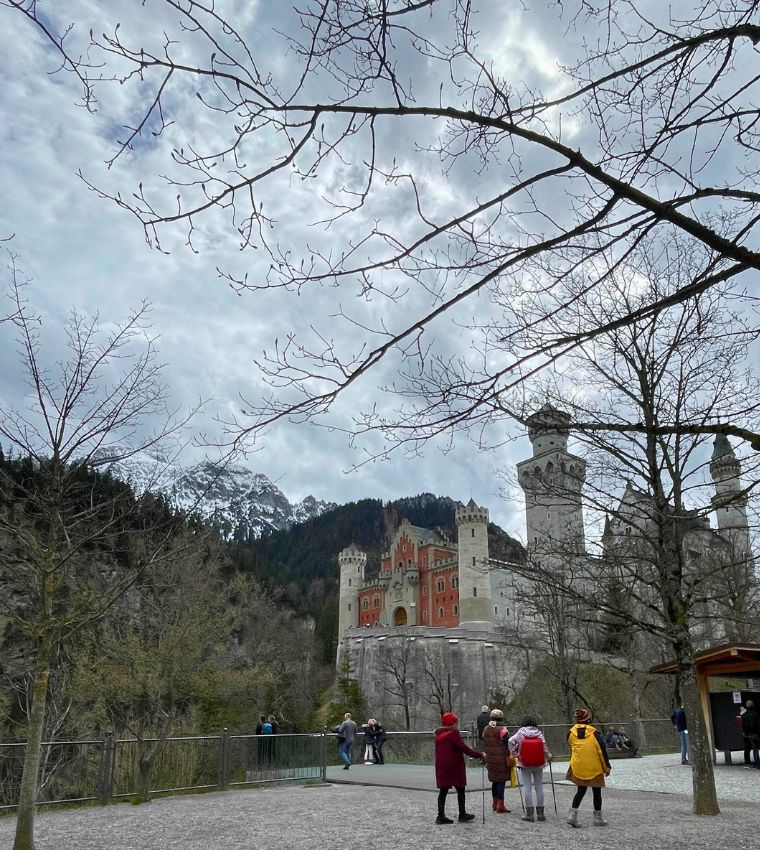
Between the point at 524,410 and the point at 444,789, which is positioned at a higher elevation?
the point at 524,410

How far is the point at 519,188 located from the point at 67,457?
7.31 m

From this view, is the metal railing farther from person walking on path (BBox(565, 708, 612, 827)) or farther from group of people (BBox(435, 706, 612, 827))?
person walking on path (BBox(565, 708, 612, 827))

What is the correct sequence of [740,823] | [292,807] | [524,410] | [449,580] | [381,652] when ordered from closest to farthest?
[524,410] < [740,823] < [292,807] < [381,652] < [449,580]

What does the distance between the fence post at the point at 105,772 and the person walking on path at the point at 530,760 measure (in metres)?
7.30

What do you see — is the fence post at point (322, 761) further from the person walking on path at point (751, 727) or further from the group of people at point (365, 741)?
the person walking on path at point (751, 727)

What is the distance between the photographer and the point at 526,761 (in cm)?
1064

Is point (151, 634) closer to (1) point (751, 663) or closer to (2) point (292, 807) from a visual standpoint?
(2) point (292, 807)

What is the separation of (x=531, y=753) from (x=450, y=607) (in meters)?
68.7

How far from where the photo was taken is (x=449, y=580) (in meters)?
78.8

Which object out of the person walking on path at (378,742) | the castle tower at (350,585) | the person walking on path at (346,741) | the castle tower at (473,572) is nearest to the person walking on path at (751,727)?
the person walking on path at (378,742)

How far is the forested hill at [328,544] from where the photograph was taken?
10131 cm

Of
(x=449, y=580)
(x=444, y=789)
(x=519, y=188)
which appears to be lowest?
(x=444, y=789)

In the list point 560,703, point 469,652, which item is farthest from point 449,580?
point 560,703

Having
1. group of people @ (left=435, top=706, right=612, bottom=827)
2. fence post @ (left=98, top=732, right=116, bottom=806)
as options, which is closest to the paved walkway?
group of people @ (left=435, top=706, right=612, bottom=827)
